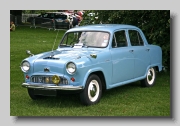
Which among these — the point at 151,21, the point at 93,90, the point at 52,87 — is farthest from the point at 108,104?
the point at 151,21

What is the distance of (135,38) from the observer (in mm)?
9547

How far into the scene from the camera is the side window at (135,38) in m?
9.34

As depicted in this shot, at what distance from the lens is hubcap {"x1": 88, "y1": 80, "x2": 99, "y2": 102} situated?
7.61 meters

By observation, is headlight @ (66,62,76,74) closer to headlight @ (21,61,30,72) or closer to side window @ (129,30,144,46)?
headlight @ (21,61,30,72)

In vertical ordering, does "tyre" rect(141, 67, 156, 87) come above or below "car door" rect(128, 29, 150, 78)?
below

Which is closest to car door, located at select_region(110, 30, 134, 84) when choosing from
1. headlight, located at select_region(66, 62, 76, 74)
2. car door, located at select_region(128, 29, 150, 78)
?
car door, located at select_region(128, 29, 150, 78)

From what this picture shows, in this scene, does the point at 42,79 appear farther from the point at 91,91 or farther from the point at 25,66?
the point at 91,91

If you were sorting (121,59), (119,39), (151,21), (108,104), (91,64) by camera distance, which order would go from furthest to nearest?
(151,21)
(119,39)
(121,59)
(108,104)
(91,64)

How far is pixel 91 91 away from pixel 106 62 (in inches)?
30.1

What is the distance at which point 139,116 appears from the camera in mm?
7105

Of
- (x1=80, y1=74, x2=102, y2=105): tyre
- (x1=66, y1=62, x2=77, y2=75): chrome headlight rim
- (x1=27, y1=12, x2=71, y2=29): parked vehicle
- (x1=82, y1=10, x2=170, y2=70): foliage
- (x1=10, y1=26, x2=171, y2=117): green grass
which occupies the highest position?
(x1=27, y1=12, x2=71, y2=29): parked vehicle

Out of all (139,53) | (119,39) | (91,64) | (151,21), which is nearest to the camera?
(91,64)

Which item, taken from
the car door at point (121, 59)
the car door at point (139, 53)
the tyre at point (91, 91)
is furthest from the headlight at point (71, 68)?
the car door at point (139, 53)

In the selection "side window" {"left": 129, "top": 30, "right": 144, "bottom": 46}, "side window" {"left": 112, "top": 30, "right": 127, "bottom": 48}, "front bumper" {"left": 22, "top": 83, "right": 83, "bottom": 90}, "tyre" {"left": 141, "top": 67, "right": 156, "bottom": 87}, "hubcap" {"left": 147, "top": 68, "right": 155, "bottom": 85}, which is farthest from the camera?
"hubcap" {"left": 147, "top": 68, "right": 155, "bottom": 85}
